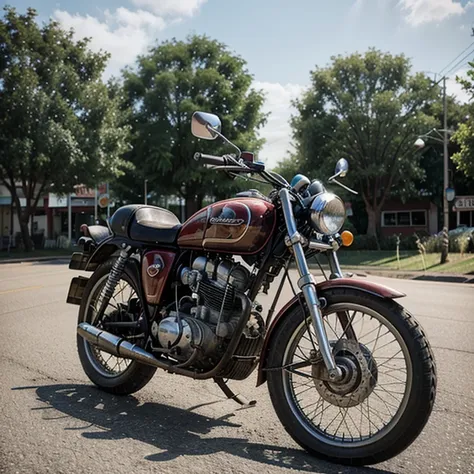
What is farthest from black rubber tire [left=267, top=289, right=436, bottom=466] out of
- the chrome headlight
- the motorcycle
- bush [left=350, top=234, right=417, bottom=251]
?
bush [left=350, top=234, right=417, bottom=251]

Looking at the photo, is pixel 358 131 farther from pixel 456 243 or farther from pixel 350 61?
pixel 456 243

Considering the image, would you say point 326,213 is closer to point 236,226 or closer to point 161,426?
point 236,226

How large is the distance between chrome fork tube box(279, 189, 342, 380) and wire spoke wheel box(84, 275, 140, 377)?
1.54 m

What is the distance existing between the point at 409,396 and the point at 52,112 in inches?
1056

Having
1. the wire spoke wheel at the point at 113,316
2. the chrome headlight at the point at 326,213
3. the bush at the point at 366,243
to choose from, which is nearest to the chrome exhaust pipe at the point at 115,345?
the wire spoke wheel at the point at 113,316

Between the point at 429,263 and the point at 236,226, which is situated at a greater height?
the point at 236,226

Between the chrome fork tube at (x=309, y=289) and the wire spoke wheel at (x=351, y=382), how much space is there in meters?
Answer: 0.10

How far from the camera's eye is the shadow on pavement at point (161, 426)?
2883 mm

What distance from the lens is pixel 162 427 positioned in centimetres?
338

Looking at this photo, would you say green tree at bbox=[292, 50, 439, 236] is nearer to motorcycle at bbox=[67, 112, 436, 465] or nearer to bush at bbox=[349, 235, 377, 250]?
bush at bbox=[349, 235, 377, 250]

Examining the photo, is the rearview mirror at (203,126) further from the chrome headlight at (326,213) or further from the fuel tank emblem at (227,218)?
the chrome headlight at (326,213)

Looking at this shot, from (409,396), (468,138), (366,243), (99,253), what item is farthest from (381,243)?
(409,396)

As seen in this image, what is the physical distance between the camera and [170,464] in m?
2.82

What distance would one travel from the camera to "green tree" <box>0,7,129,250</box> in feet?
82.8
